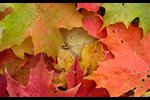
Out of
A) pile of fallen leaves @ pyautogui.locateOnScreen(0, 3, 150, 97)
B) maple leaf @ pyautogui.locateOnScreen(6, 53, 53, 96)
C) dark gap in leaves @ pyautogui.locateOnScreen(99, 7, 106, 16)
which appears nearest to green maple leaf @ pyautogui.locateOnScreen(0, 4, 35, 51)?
pile of fallen leaves @ pyautogui.locateOnScreen(0, 3, 150, 97)

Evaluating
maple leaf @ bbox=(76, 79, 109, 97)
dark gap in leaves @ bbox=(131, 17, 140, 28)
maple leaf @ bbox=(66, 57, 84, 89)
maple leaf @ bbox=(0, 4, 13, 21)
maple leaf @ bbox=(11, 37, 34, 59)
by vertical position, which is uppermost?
maple leaf @ bbox=(0, 4, 13, 21)

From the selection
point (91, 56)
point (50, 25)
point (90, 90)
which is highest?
point (50, 25)

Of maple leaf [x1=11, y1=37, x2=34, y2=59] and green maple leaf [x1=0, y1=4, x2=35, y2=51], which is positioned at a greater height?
green maple leaf [x1=0, y1=4, x2=35, y2=51]

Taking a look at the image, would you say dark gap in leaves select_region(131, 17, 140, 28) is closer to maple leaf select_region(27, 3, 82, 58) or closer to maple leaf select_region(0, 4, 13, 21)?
maple leaf select_region(27, 3, 82, 58)

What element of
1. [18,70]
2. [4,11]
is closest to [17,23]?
[4,11]

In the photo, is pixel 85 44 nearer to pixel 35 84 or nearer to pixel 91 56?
pixel 91 56

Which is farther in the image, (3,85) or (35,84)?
(3,85)
